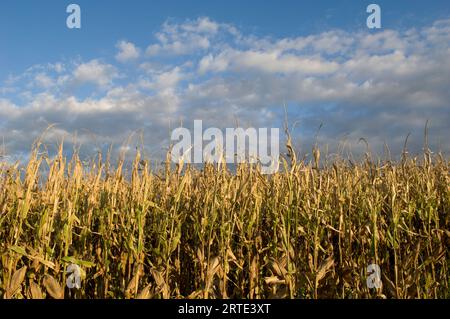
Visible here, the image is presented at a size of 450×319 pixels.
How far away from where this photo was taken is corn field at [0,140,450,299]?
423 centimetres

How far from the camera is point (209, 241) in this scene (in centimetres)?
444

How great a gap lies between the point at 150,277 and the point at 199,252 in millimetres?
1158

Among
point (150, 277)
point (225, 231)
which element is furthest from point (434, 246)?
point (150, 277)

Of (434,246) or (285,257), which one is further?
(434,246)

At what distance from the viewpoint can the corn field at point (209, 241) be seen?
4.23 m

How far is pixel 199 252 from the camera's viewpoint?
169 inches
